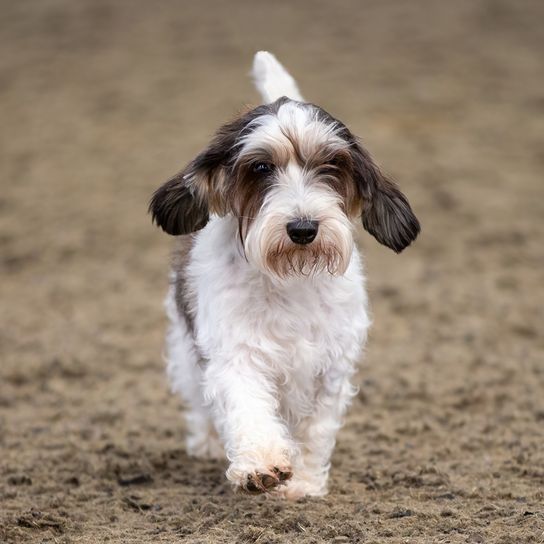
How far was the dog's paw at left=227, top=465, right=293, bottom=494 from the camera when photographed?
162 inches

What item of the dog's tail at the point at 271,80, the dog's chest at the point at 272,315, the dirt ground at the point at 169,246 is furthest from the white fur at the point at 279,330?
the dog's tail at the point at 271,80

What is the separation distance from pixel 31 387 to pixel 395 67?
9046 mm

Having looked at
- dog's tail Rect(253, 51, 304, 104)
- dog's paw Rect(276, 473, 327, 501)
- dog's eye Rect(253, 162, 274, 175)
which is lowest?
dog's paw Rect(276, 473, 327, 501)

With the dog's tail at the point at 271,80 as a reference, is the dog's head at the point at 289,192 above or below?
below

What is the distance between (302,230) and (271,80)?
1.41 metres

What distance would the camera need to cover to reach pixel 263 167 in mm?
4336

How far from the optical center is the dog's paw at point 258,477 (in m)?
4.11

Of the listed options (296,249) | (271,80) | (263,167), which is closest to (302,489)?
(296,249)

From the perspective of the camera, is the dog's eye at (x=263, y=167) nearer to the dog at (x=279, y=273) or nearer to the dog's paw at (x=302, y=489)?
the dog at (x=279, y=273)

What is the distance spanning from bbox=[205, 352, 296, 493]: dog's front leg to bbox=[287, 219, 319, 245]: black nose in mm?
633

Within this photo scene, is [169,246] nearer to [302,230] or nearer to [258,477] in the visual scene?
[302,230]

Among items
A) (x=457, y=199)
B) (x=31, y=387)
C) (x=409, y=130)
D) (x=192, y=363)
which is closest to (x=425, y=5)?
(x=409, y=130)

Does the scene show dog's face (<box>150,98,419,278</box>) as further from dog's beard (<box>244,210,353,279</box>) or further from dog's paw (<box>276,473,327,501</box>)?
dog's paw (<box>276,473,327,501</box>)

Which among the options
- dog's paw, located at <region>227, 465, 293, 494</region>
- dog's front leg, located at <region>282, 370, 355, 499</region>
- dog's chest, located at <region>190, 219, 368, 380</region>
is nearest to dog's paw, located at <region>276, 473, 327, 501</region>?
dog's front leg, located at <region>282, 370, 355, 499</region>
